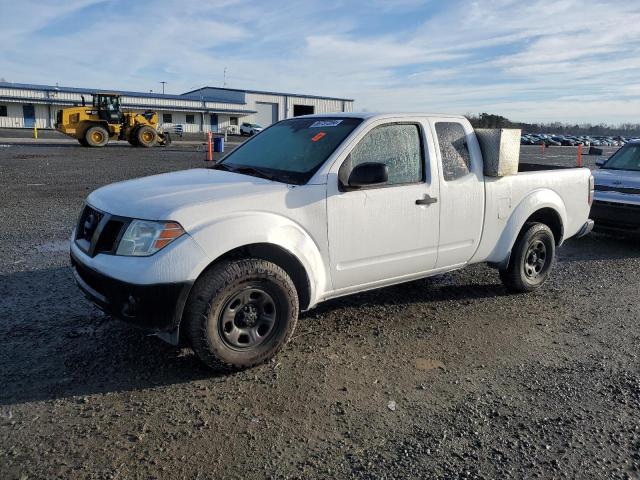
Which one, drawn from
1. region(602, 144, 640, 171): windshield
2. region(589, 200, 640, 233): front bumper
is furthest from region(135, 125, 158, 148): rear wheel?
region(589, 200, 640, 233): front bumper

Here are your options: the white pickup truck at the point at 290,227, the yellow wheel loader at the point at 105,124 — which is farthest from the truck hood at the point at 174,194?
the yellow wheel loader at the point at 105,124

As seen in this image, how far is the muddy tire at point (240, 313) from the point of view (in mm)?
3467

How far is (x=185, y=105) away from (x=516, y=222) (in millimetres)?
66639

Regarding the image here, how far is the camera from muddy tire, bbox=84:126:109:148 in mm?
28125

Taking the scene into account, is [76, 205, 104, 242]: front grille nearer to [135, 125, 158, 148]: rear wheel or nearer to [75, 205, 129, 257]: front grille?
[75, 205, 129, 257]: front grille

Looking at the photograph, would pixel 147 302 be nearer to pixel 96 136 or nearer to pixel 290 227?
pixel 290 227

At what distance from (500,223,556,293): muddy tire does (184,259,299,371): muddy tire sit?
107 inches

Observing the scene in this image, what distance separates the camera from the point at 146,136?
2998 cm

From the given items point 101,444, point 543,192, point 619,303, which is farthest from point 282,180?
point 619,303

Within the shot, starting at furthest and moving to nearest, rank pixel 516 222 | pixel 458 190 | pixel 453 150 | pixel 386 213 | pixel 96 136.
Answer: pixel 96 136
pixel 516 222
pixel 453 150
pixel 458 190
pixel 386 213

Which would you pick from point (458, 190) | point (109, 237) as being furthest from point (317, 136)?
point (109, 237)

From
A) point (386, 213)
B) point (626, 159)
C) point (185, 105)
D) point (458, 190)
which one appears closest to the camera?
point (386, 213)

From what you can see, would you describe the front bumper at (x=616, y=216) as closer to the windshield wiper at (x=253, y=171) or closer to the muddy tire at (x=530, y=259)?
the muddy tire at (x=530, y=259)

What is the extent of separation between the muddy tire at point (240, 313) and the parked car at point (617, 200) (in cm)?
630
